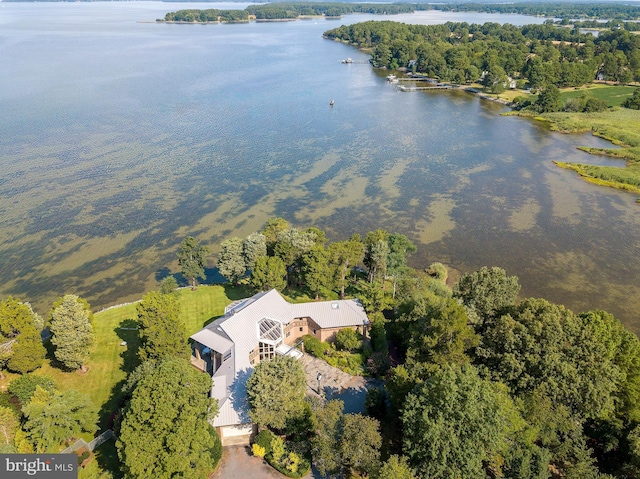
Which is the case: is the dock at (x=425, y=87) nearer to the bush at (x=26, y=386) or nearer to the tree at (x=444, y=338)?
the tree at (x=444, y=338)

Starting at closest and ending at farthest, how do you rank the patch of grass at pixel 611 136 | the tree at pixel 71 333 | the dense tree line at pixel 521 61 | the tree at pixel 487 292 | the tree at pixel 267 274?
the tree at pixel 71 333
the tree at pixel 487 292
the tree at pixel 267 274
the patch of grass at pixel 611 136
the dense tree line at pixel 521 61

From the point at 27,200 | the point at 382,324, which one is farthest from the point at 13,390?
the point at 27,200

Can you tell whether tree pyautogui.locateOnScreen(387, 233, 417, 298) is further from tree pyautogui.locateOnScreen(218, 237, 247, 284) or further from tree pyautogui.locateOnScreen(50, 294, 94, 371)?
tree pyautogui.locateOnScreen(50, 294, 94, 371)

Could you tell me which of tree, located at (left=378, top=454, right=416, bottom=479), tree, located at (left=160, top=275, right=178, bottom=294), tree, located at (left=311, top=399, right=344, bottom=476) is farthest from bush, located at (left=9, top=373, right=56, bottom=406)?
tree, located at (left=378, top=454, right=416, bottom=479)

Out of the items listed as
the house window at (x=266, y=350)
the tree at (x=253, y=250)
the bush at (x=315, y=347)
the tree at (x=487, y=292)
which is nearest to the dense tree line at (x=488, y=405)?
the tree at (x=487, y=292)

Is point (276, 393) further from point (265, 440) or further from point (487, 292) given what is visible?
point (487, 292)
